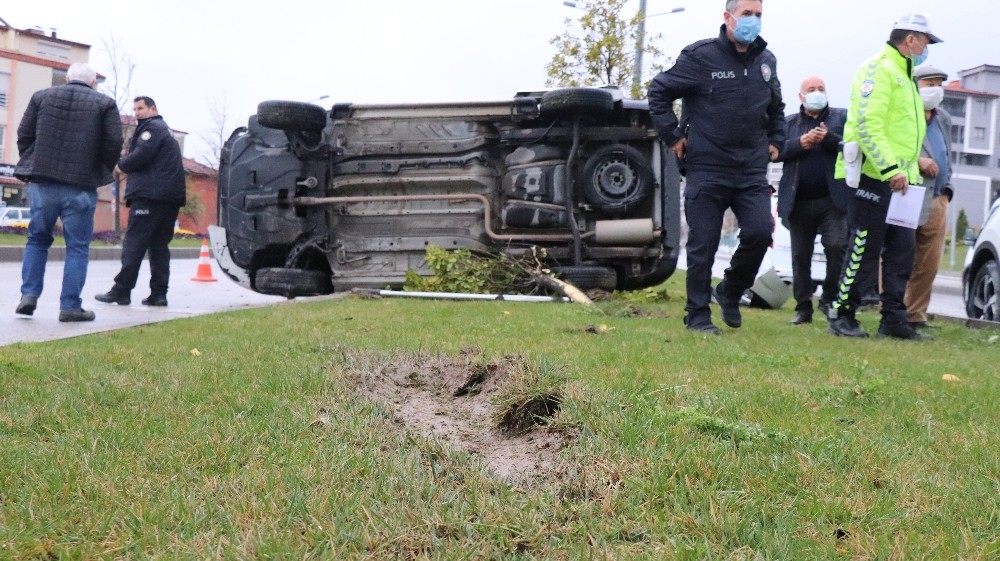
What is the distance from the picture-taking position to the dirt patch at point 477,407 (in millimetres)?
2467

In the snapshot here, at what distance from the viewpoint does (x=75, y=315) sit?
664cm

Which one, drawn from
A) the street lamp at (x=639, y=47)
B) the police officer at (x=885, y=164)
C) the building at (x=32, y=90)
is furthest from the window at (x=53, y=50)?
the police officer at (x=885, y=164)

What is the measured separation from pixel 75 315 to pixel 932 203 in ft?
21.1

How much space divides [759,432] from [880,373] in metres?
1.77

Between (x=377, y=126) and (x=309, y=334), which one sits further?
(x=377, y=126)

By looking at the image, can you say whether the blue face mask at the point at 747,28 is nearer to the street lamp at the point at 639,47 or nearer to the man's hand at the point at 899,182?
the man's hand at the point at 899,182

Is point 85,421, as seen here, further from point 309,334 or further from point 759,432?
point 309,334

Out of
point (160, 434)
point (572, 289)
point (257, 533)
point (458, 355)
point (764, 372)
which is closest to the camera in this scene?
point (257, 533)

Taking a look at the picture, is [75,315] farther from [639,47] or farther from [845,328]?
[639,47]

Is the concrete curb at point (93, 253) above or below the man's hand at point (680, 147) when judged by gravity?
→ below

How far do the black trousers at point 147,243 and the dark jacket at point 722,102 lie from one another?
468 cm

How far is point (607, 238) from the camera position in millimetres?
8516

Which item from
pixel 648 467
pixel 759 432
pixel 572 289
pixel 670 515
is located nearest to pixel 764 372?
pixel 759 432

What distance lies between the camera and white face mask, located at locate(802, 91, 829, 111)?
25.3 feet
